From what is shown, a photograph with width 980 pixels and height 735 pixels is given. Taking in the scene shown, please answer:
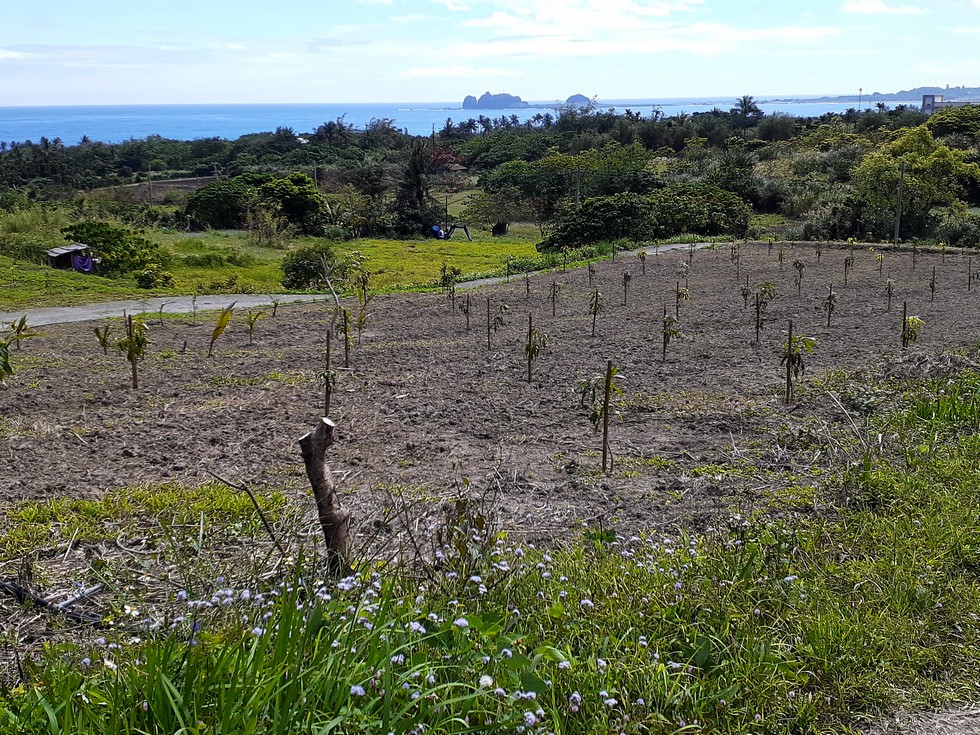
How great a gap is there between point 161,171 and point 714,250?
5665cm

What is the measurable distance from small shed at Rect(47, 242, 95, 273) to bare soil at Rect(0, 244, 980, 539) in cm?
928

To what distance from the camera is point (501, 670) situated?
247 cm

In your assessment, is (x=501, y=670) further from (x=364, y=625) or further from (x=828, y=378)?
(x=828, y=378)

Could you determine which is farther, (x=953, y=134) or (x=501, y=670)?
(x=953, y=134)

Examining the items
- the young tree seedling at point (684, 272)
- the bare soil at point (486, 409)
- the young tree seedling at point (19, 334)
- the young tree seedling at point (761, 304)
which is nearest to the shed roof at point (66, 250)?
the young tree seedling at point (19, 334)

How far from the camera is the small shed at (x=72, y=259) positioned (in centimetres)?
Answer: 2138

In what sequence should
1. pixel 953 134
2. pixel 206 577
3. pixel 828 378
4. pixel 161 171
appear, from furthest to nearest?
pixel 161 171
pixel 953 134
pixel 828 378
pixel 206 577

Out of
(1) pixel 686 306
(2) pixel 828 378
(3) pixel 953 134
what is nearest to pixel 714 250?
(1) pixel 686 306

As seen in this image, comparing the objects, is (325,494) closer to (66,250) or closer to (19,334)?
(19,334)

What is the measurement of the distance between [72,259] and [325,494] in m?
21.2

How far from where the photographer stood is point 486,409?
757cm

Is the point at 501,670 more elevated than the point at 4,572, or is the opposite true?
the point at 501,670

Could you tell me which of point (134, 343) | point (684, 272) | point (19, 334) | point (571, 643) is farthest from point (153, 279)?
point (571, 643)

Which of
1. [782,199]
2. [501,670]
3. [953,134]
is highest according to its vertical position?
[953,134]
